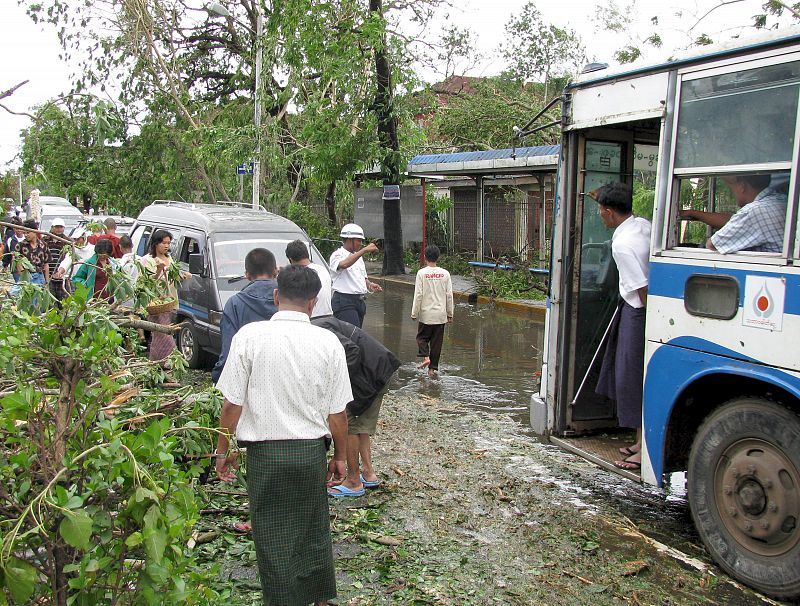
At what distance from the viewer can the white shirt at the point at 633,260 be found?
5141 millimetres

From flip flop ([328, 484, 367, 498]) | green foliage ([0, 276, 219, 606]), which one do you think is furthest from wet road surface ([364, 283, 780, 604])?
green foliage ([0, 276, 219, 606])

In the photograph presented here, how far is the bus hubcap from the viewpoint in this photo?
13.2 ft

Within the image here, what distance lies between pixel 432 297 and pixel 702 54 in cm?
573

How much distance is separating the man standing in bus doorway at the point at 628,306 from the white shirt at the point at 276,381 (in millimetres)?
2467

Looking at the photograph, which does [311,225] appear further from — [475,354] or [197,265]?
[197,265]

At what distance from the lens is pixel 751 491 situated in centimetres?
419

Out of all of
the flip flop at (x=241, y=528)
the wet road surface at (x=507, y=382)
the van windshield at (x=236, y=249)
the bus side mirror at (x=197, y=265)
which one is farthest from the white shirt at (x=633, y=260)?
the bus side mirror at (x=197, y=265)

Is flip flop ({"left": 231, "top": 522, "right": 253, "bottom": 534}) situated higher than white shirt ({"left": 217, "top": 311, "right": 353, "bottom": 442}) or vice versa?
white shirt ({"left": 217, "top": 311, "right": 353, "bottom": 442})

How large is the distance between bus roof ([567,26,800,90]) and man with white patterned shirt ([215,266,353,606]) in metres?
2.69

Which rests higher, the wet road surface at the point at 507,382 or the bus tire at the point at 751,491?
the bus tire at the point at 751,491

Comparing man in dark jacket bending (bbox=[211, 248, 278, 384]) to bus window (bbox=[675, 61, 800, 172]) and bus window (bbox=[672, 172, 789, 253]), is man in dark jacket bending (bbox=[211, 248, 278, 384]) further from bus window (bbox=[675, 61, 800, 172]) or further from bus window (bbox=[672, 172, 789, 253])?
bus window (bbox=[675, 61, 800, 172])

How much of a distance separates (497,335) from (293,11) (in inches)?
393

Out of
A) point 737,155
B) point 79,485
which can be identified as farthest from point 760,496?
point 79,485

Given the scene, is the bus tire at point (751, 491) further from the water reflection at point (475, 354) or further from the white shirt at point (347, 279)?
the white shirt at point (347, 279)
